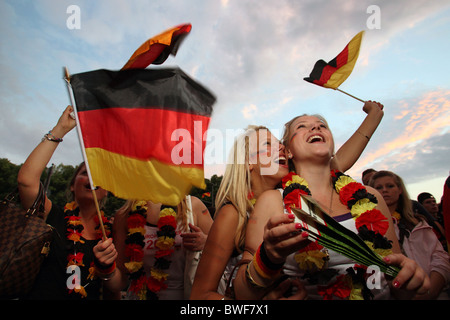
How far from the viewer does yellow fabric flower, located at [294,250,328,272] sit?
1.92 metres

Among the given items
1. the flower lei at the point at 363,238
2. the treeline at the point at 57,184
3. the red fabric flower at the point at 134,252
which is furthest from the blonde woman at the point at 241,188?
the treeline at the point at 57,184

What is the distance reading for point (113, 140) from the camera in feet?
8.02

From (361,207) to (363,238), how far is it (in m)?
0.25

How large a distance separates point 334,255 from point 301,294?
0.49m

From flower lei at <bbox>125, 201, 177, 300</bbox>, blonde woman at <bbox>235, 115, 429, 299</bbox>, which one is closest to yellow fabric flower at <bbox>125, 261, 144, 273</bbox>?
flower lei at <bbox>125, 201, 177, 300</bbox>

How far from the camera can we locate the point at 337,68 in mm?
3832

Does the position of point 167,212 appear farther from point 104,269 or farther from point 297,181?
point 297,181

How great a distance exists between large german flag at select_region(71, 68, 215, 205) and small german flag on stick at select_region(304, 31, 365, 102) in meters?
2.05

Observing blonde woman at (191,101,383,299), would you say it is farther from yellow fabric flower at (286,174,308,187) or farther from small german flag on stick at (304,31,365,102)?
small german flag on stick at (304,31,365,102)

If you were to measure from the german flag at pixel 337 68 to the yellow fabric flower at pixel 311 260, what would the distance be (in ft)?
8.54

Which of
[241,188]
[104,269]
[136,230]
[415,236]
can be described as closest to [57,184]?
[136,230]
